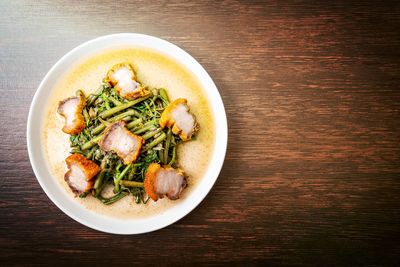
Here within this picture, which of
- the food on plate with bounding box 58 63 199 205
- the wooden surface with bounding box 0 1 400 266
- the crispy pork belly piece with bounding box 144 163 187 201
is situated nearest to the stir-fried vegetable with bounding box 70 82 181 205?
the food on plate with bounding box 58 63 199 205

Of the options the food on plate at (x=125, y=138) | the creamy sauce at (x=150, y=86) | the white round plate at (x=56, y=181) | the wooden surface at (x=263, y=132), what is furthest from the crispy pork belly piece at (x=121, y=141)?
the wooden surface at (x=263, y=132)

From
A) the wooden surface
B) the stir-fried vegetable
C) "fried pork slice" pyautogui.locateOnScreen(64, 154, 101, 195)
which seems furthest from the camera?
the wooden surface

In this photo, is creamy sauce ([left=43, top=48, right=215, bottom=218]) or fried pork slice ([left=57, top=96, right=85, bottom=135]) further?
creamy sauce ([left=43, top=48, right=215, bottom=218])

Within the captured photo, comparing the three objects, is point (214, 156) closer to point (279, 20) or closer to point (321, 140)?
point (321, 140)

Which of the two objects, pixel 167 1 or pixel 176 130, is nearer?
pixel 176 130

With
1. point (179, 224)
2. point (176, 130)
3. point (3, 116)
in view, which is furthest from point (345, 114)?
point (3, 116)

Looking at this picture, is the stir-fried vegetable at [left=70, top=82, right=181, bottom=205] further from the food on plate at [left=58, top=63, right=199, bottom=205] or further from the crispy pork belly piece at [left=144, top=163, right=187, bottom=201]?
the crispy pork belly piece at [left=144, top=163, right=187, bottom=201]
